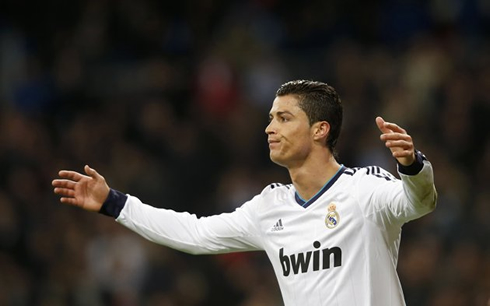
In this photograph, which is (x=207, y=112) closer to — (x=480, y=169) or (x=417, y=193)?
(x=480, y=169)

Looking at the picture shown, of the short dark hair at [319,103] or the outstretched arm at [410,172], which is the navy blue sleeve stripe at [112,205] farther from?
the outstretched arm at [410,172]

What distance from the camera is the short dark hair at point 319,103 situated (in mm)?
5258

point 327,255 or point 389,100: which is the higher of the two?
point 389,100

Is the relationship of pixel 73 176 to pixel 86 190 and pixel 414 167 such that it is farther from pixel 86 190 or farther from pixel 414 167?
pixel 414 167

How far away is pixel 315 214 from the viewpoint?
5066mm

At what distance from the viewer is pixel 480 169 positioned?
9.29 meters

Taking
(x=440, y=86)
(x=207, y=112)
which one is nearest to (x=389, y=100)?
(x=440, y=86)

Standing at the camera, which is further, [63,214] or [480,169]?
[63,214]

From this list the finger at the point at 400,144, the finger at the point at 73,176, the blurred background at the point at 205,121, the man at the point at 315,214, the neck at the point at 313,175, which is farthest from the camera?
the blurred background at the point at 205,121

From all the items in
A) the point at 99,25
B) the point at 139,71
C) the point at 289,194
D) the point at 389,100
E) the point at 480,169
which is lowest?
the point at 289,194

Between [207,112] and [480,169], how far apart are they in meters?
3.56

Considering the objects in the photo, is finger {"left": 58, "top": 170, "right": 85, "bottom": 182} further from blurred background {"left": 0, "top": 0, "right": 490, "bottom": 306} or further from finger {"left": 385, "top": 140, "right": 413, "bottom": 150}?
blurred background {"left": 0, "top": 0, "right": 490, "bottom": 306}

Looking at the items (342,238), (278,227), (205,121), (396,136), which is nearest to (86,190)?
(278,227)

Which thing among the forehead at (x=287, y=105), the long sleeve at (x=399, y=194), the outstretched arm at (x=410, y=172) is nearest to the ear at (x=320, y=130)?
the forehead at (x=287, y=105)
